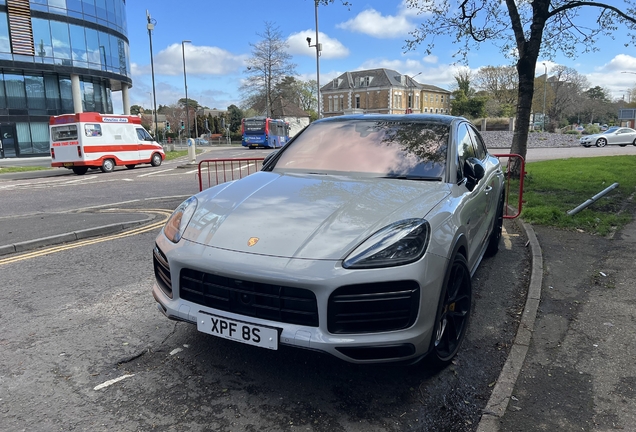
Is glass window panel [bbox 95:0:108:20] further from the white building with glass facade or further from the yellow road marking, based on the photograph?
the yellow road marking

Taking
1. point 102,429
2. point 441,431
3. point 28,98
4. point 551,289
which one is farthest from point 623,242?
point 28,98

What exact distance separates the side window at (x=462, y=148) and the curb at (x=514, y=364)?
51.6 inches

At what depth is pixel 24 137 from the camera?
35.8 metres

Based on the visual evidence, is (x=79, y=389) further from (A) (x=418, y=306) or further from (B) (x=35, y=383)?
(A) (x=418, y=306)

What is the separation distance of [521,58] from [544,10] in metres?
1.12

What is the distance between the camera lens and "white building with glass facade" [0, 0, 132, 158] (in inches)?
1348

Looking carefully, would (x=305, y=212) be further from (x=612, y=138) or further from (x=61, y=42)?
(x=61, y=42)

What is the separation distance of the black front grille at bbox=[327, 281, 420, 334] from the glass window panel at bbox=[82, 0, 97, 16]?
145 ft

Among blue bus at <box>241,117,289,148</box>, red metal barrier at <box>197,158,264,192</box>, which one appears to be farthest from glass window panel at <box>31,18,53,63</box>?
red metal barrier at <box>197,158,264,192</box>

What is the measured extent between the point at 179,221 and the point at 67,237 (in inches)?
181

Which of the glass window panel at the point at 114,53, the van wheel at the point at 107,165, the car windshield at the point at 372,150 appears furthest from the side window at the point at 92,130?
the glass window panel at the point at 114,53

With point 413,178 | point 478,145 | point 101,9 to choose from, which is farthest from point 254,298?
point 101,9

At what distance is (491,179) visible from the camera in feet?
16.2

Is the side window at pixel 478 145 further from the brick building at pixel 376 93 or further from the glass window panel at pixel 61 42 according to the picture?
the brick building at pixel 376 93
